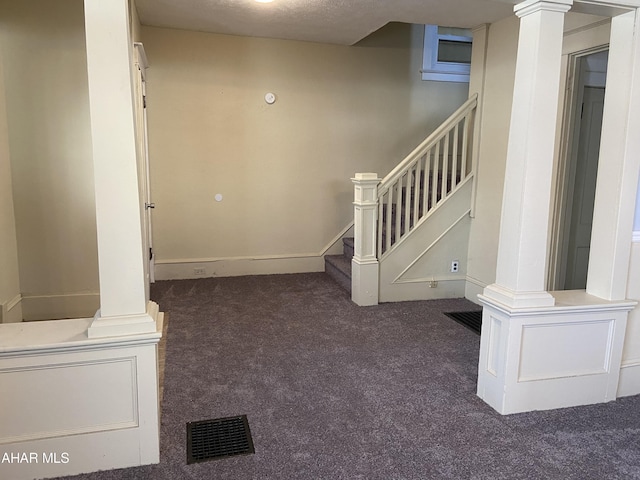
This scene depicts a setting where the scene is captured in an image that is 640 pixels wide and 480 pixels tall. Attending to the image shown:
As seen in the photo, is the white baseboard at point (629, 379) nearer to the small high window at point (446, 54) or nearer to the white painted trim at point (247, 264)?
the white painted trim at point (247, 264)

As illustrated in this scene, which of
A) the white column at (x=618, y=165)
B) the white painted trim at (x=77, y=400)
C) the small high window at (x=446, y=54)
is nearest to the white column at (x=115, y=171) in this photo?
the white painted trim at (x=77, y=400)

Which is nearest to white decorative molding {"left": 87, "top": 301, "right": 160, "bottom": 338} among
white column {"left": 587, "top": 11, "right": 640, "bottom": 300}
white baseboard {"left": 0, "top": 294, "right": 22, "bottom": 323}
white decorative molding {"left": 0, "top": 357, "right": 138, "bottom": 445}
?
white decorative molding {"left": 0, "top": 357, "right": 138, "bottom": 445}

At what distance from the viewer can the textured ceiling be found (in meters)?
3.86

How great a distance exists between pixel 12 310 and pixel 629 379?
14.3ft

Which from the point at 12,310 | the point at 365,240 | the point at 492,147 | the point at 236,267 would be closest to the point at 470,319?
the point at 365,240

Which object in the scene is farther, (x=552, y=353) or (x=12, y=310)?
(x=12, y=310)

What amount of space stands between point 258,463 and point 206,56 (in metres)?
4.22

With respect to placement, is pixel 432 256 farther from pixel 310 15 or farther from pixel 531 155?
pixel 310 15

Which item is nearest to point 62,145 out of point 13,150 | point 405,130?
point 13,150

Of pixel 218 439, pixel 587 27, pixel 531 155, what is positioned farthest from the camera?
pixel 587 27

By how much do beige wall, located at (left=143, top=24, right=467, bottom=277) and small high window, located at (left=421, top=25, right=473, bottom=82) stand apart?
0.10m

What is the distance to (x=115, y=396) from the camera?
2.01 meters

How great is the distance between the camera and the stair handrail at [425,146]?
13.9ft

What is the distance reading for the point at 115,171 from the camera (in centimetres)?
192
